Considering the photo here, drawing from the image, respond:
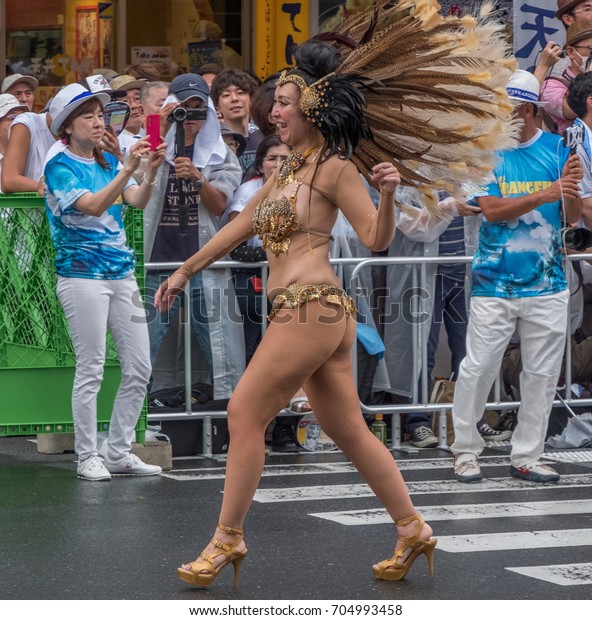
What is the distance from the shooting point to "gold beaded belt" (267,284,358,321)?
18.4ft

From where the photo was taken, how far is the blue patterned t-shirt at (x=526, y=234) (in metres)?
8.24

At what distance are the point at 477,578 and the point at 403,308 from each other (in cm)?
416

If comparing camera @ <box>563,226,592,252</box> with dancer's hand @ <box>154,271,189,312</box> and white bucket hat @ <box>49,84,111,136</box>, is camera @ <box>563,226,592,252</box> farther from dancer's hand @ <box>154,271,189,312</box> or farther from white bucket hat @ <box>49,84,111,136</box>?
dancer's hand @ <box>154,271,189,312</box>

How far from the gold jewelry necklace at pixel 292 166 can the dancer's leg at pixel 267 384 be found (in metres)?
0.55

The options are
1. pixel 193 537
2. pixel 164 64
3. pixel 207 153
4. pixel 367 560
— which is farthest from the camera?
pixel 164 64

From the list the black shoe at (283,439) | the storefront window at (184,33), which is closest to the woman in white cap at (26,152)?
the black shoe at (283,439)

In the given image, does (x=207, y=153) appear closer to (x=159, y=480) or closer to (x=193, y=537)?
(x=159, y=480)

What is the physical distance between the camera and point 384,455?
577 cm

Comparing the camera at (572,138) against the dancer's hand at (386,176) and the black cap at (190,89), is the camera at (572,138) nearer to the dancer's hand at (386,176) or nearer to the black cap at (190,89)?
the black cap at (190,89)

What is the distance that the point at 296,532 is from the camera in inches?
271

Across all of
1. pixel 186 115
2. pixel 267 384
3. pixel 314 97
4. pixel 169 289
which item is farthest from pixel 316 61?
pixel 186 115

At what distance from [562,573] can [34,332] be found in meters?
4.16

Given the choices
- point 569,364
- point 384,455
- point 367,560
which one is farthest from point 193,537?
point 569,364

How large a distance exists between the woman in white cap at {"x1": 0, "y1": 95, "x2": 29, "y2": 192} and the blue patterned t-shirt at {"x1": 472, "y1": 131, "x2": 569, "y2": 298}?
430cm
